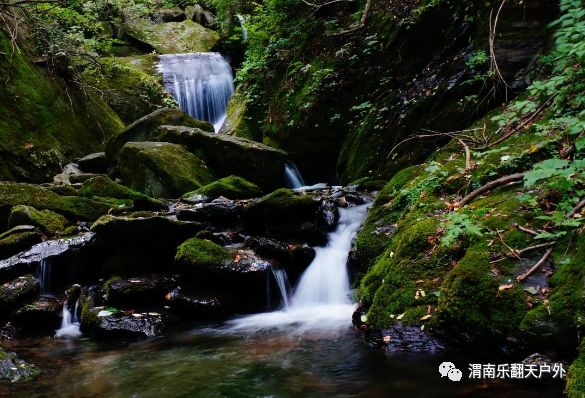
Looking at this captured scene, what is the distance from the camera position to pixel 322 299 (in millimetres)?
6648

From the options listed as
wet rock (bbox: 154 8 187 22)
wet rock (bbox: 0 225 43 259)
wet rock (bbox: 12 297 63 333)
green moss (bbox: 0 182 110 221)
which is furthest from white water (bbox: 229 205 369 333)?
wet rock (bbox: 154 8 187 22)

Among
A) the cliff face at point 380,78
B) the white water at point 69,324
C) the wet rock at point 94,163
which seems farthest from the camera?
the wet rock at point 94,163

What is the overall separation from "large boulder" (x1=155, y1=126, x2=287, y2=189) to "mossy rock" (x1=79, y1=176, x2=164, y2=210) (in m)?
2.56

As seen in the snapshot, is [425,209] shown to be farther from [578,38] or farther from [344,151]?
[344,151]

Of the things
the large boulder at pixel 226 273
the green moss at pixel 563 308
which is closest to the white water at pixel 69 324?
the large boulder at pixel 226 273

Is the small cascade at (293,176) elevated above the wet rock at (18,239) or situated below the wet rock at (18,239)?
above

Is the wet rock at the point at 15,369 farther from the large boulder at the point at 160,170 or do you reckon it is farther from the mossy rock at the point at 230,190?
the large boulder at the point at 160,170

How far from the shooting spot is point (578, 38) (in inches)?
138

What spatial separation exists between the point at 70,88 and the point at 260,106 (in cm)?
602

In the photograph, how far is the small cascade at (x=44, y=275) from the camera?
7039mm

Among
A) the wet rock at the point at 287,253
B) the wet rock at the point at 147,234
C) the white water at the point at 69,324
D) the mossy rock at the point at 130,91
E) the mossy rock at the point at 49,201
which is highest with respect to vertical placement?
the mossy rock at the point at 130,91

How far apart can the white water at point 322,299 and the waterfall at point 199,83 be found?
10566 mm

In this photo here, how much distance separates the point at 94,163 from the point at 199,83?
7075 mm

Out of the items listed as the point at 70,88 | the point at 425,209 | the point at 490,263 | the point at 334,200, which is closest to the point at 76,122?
the point at 70,88
